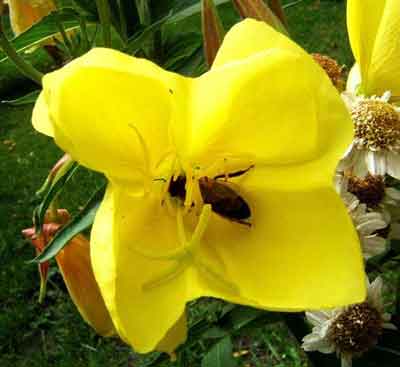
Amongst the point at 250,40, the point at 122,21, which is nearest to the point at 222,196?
the point at 250,40

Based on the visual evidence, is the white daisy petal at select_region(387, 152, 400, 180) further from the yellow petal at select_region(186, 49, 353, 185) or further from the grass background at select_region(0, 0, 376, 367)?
the grass background at select_region(0, 0, 376, 367)

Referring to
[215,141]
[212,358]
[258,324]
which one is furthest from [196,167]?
[212,358]

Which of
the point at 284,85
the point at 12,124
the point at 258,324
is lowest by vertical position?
the point at 12,124

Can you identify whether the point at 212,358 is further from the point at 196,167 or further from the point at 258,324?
the point at 196,167

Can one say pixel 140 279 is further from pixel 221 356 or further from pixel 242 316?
pixel 221 356

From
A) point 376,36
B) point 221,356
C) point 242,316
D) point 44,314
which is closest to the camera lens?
point 376,36

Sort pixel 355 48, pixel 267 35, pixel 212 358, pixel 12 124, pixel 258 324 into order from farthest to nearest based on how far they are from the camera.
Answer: pixel 12 124 < pixel 212 358 < pixel 258 324 < pixel 355 48 < pixel 267 35
